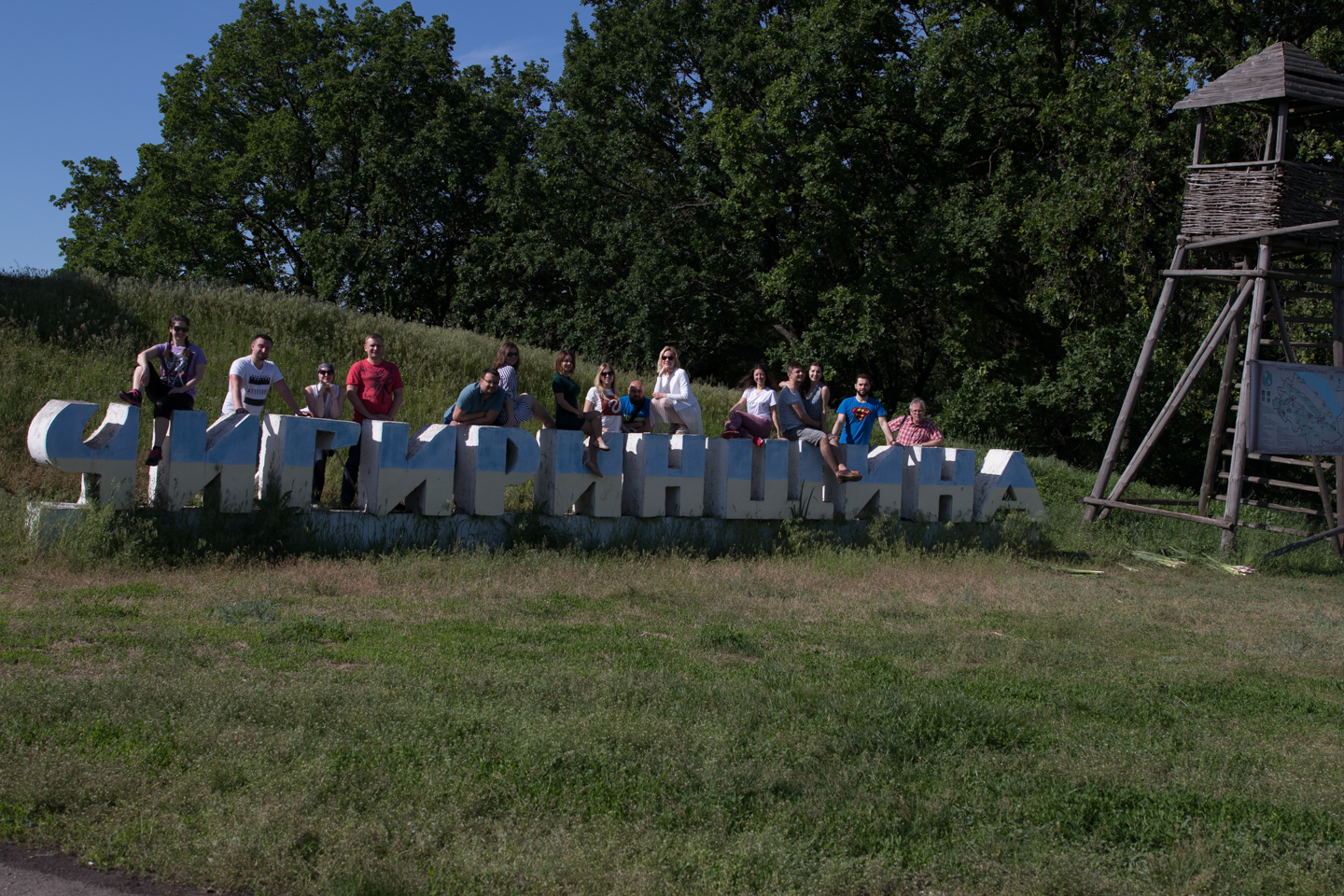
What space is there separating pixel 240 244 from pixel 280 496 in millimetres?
29890

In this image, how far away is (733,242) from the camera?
30.3m

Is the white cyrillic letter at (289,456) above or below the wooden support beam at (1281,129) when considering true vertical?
below

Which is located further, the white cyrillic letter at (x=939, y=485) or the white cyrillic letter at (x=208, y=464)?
the white cyrillic letter at (x=939, y=485)

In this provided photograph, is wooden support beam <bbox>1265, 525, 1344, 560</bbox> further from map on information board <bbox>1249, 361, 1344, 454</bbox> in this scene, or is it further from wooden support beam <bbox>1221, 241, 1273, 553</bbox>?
map on information board <bbox>1249, 361, 1344, 454</bbox>

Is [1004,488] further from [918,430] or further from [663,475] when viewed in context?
[663,475]

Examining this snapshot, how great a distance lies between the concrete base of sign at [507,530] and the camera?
9.30m

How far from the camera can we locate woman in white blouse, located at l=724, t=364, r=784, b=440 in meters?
12.8

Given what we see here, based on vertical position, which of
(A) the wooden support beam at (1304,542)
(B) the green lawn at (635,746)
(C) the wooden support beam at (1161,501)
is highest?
(C) the wooden support beam at (1161,501)

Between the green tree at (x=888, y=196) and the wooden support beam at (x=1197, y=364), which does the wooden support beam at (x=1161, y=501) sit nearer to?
the wooden support beam at (x=1197, y=364)

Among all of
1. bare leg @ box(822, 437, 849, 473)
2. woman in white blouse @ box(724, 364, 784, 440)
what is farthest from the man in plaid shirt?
woman in white blouse @ box(724, 364, 784, 440)

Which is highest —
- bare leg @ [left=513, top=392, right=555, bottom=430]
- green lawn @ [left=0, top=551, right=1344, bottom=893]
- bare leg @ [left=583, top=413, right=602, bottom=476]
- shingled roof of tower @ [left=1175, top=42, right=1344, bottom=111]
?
shingled roof of tower @ [left=1175, top=42, right=1344, bottom=111]

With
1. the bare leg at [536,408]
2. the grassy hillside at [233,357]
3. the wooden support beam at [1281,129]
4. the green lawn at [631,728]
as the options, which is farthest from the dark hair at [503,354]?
the wooden support beam at [1281,129]

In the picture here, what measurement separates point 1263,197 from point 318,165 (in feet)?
103

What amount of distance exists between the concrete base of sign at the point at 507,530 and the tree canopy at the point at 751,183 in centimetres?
1178
